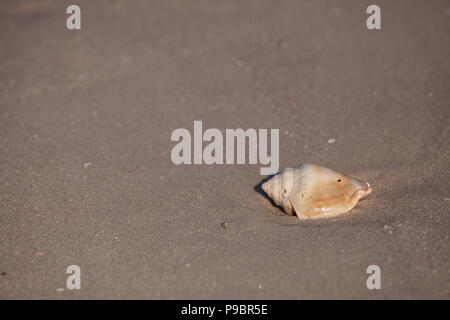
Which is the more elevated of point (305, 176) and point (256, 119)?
point (256, 119)

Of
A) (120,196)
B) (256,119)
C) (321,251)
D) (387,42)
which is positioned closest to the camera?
(321,251)

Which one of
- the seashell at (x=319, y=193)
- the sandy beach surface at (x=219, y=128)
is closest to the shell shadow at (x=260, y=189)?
the sandy beach surface at (x=219, y=128)

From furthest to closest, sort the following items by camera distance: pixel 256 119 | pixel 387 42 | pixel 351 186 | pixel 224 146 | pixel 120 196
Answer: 1. pixel 387 42
2. pixel 256 119
3. pixel 224 146
4. pixel 120 196
5. pixel 351 186

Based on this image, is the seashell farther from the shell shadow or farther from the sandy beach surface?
the shell shadow

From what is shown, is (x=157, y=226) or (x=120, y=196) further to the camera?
(x=120, y=196)
